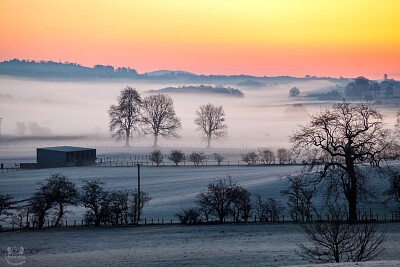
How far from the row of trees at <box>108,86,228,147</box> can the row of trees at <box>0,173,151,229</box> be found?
182ft

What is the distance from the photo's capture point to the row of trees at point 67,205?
42.3 metres

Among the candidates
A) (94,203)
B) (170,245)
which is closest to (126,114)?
(94,203)

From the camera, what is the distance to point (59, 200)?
43656 millimetres

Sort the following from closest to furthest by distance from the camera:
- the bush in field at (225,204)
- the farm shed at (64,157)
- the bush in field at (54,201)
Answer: the bush in field at (54,201)
the bush in field at (225,204)
the farm shed at (64,157)

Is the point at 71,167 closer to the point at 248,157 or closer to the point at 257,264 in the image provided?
the point at 248,157

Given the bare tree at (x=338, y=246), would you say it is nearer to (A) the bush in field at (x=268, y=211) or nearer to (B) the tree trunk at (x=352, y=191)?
(B) the tree trunk at (x=352, y=191)

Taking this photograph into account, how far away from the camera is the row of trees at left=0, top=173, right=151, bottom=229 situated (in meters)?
42.3

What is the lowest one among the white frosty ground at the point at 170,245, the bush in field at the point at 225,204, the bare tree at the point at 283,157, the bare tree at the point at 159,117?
the white frosty ground at the point at 170,245

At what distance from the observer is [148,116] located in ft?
346

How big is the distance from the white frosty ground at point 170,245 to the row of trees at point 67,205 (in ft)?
6.81

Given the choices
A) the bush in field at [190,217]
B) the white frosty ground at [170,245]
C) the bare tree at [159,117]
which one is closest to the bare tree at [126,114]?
the bare tree at [159,117]

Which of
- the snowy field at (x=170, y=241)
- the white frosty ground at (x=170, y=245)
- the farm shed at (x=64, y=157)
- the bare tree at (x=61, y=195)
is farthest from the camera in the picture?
the farm shed at (x=64, y=157)

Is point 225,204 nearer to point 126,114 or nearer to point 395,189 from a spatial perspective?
point 395,189

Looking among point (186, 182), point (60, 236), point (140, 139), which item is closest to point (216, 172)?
point (186, 182)
